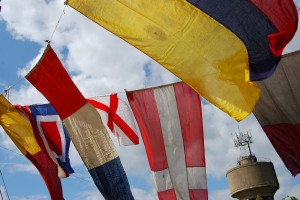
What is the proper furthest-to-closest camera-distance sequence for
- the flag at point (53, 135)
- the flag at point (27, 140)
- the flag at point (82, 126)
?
the flag at point (27, 140) < the flag at point (53, 135) < the flag at point (82, 126)

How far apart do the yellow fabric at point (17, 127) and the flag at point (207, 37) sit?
15.7 feet

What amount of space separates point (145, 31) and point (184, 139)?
9.68ft

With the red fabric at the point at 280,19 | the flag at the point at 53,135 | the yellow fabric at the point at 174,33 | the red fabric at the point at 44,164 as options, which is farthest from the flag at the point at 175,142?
the red fabric at the point at 44,164

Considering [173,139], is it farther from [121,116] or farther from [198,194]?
[121,116]

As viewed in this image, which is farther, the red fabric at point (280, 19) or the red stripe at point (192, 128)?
the red stripe at point (192, 128)

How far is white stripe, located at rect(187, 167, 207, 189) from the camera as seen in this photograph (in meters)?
9.57

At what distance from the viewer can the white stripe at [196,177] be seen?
31.4 ft

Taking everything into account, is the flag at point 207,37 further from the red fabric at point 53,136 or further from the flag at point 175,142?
the red fabric at point 53,136

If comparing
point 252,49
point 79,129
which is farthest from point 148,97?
point 252,49

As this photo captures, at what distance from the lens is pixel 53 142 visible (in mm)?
11703

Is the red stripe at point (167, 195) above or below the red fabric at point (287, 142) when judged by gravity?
below

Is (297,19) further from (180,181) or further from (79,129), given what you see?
(79,129)

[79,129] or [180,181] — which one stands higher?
[79,129]

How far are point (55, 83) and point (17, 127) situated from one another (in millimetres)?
2402
